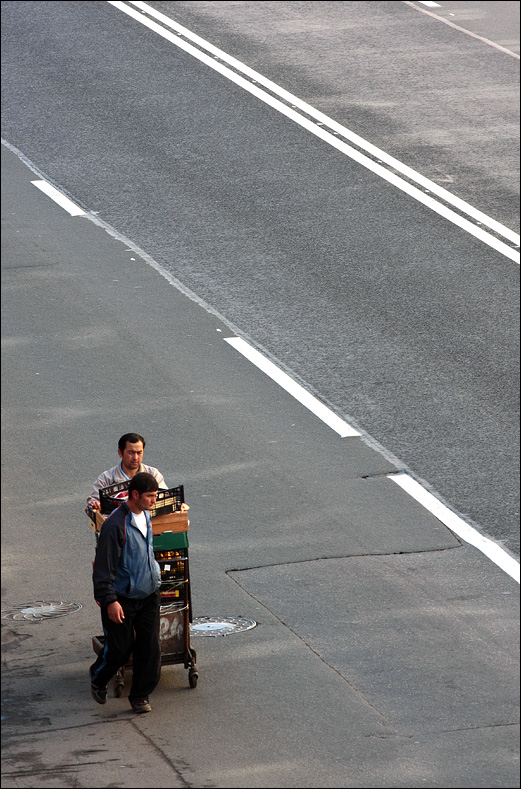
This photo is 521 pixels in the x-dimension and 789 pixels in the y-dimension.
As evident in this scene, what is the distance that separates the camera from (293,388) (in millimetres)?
11789

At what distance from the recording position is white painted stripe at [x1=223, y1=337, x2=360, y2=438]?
11156 millimetres

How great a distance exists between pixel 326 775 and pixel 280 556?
2.86 metres

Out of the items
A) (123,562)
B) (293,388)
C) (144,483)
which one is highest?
(144,483)

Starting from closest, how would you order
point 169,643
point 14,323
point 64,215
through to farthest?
point 169,643 → point 14,323 → point 64,215

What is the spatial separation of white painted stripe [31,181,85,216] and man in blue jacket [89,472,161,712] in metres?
8.15

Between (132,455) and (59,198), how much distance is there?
7985mm

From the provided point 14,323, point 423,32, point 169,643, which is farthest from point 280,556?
point 423,32

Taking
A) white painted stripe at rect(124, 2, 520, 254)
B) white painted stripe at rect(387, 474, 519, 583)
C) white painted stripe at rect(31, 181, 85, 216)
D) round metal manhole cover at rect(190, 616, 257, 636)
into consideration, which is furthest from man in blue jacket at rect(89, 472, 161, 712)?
white painted stripe at rect(124, 2, 520, 254)

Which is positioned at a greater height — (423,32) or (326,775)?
(423,32)

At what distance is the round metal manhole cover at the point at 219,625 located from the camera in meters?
8.31

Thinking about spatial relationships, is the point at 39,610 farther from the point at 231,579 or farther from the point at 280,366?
the point at 280,366

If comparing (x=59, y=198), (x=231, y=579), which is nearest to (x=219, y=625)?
(x=231, y=579)

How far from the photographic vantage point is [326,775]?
21.2 feet

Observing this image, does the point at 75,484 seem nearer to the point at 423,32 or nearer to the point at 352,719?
the point at 352,719
